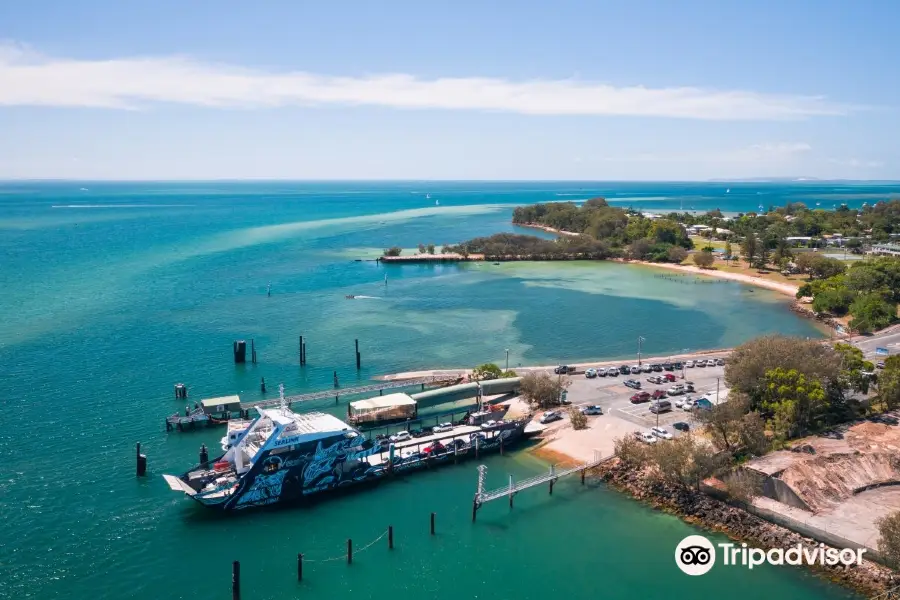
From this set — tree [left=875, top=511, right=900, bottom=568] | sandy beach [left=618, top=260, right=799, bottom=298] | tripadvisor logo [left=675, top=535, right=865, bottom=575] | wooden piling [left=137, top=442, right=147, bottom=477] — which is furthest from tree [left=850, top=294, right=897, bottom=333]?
wooden piling [left=137, top=442, right=147, bottom=477]

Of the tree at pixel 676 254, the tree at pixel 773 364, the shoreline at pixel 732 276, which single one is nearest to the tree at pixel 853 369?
the tree at pixel 773 364

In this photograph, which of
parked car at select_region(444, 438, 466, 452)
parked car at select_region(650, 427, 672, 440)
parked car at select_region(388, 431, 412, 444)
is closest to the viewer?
parked car at select_region(650, 427, 672, 440)

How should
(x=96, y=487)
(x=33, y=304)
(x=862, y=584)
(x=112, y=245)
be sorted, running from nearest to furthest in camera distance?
(x=862, y=584), (x=96, y=487), (x=33, y=304), (x=112, y=245)

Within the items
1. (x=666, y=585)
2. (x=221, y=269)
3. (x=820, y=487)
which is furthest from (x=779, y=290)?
(x=221, y=269)

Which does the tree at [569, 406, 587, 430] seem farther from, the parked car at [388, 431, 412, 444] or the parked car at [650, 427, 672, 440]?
the parked car at [388, 431, 412, 444]

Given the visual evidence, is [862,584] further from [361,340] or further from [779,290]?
[779,290]
